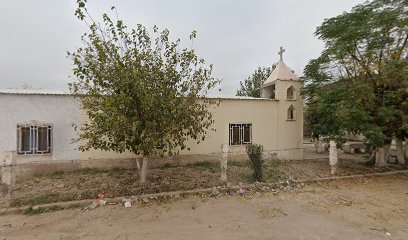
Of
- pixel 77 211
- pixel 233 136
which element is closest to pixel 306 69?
pixel 233 136

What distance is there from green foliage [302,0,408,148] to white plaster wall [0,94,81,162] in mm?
9833

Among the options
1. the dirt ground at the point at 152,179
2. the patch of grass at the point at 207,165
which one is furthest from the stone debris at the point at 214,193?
the patch of grass at the point at 207,165

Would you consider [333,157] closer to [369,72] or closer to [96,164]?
[369,72]

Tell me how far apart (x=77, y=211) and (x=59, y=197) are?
956mm

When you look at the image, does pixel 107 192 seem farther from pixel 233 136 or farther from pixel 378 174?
pixel 378 174

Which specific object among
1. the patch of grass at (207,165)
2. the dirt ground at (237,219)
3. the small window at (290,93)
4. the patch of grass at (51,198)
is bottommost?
the dirt ground at (237,219)

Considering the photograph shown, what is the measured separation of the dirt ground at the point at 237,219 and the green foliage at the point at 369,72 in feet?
9.64

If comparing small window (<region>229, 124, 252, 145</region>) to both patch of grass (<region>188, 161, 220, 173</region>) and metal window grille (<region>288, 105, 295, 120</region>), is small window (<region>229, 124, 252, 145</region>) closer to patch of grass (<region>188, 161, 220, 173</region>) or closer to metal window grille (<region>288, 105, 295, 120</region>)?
patch of grass (<region>188, 161, 220, 173</region>)

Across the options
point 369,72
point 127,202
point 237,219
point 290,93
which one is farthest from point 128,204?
point 369,72

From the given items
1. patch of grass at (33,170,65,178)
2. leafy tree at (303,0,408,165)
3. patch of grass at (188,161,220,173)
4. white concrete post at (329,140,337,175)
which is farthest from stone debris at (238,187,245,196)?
patch of grass at (33,170,65,178)

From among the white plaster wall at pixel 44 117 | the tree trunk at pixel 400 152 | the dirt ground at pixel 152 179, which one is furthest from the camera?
the tree trunk at pixel 400 152

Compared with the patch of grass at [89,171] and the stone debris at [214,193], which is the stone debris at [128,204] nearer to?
the stone debris at [214,193]

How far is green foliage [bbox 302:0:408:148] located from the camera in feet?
25.7

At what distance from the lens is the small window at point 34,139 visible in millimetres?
7367
